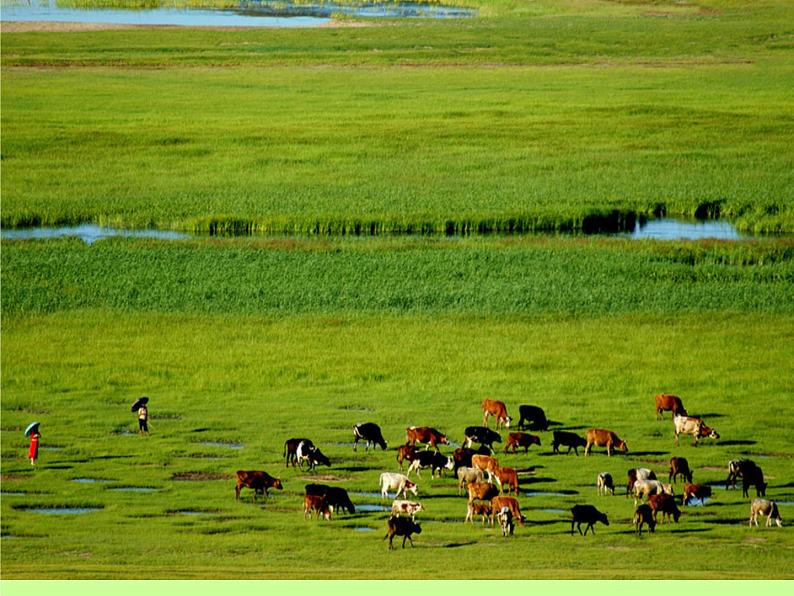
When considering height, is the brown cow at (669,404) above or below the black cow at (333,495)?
above

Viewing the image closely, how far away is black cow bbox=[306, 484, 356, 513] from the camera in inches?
842

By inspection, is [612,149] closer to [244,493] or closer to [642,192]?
[642,192]

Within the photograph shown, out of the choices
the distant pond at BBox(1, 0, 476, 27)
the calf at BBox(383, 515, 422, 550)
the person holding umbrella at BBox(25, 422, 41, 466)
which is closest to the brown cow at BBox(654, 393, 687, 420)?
the calf at BBox(383, 515, 422, 550)

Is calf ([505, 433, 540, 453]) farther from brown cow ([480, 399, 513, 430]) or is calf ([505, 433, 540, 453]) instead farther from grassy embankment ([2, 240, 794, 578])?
brown cow ([480, 399, 513, 430])

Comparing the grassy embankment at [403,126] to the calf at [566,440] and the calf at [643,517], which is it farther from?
the calf at [643,517]

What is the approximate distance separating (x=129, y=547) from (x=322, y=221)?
2480cm

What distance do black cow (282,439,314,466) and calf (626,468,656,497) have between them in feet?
16.6

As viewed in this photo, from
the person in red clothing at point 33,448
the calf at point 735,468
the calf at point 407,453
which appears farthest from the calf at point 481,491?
the person in red clothing at point 33,448

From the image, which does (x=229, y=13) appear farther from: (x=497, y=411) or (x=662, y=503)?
(x=662, y=503)

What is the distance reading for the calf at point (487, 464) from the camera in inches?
875

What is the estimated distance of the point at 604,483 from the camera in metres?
22.3

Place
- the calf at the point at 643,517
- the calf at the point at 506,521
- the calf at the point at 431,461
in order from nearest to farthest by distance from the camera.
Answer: the calf at the point at 506,521
the calf at the point at 643,517
the calf at the point at 431,461

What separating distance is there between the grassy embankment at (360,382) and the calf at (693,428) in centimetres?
23

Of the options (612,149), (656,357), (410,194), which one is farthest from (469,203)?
(656,357)
